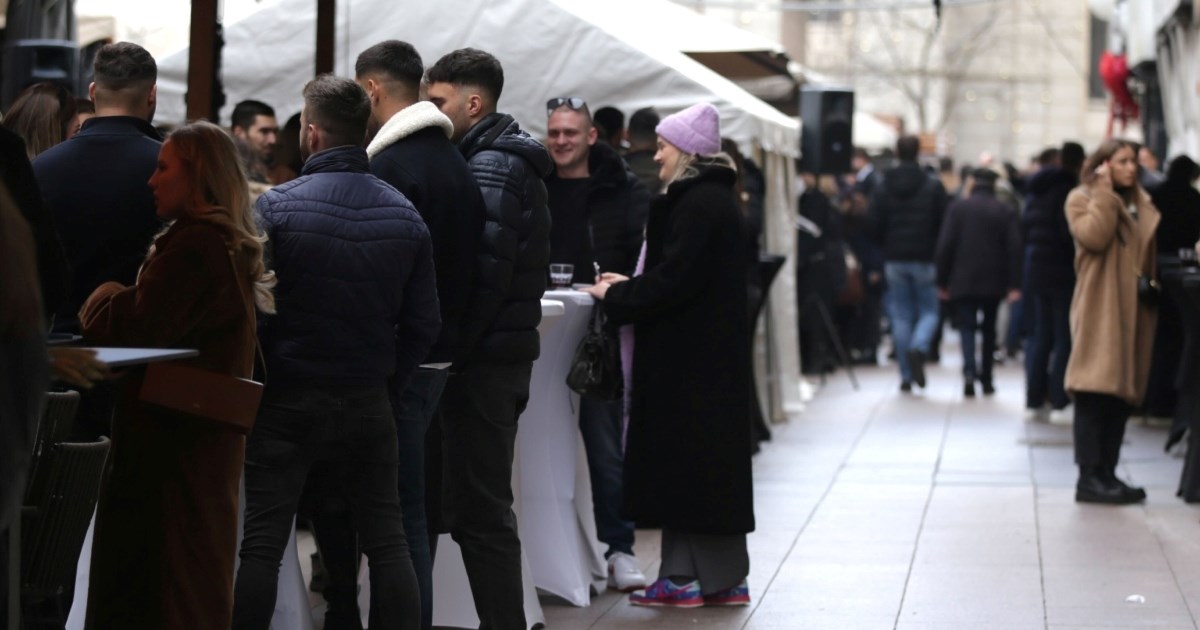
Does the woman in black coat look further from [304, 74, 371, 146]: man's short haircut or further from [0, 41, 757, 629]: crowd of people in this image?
[304, 74, 371, 146]: man's short haircut

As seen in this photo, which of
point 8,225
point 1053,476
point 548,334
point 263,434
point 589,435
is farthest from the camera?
point 1053,476

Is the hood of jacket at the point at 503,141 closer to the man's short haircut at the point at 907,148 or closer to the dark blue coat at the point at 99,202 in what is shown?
the dark blue coat at the point at 99,202

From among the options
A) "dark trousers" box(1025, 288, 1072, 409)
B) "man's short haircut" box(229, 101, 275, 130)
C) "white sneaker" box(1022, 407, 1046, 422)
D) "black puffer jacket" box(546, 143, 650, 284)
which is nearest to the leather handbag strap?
"black puffer jacket" box(546, 143, 650, 284)

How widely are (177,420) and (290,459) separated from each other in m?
0.41

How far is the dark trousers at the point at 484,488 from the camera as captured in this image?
20.4 ft

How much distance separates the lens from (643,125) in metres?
10.5

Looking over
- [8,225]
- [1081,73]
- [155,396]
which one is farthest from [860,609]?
[1081,73]

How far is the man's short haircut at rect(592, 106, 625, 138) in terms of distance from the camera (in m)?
10.4

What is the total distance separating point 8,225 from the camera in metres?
3.84

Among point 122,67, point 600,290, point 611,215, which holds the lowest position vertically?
point 600,290

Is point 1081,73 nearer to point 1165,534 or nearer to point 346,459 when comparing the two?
point 1165,534

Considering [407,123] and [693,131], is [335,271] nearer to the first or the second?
[407,123]

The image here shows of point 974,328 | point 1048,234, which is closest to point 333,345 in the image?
point 1048,234

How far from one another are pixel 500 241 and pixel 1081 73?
→ 139ft
